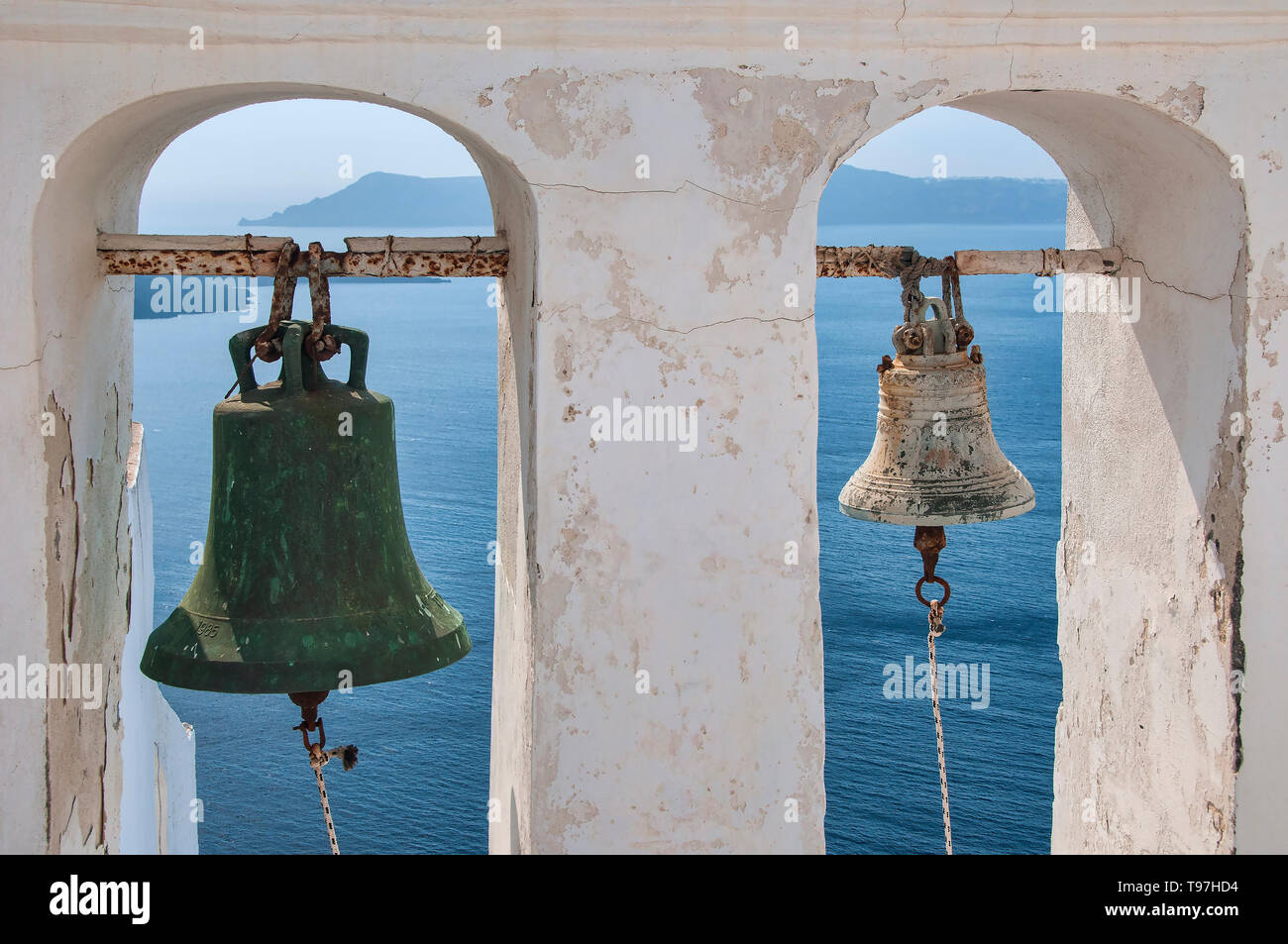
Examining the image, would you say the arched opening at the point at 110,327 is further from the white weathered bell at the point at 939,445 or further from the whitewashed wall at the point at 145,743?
the white weathered bell at the point at 939,445

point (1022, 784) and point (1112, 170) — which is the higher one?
point (1112, 170)

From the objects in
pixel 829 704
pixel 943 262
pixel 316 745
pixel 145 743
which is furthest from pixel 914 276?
pixel 829 704

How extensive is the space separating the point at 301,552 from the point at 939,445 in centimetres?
144

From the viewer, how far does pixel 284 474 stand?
Result: 110 inches

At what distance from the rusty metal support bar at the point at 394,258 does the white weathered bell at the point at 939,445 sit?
0.15m

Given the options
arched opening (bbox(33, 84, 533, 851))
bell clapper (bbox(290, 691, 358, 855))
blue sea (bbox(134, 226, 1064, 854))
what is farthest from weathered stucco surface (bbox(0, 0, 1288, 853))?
blue sea (bbox(134, 226, 1064, 854))

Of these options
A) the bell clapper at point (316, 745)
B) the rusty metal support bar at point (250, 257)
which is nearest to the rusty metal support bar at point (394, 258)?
the rusty metal support bar at point (250, 257)

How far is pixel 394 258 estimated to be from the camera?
9.95 ft

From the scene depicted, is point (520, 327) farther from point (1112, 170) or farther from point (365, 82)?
point (1112, 170)

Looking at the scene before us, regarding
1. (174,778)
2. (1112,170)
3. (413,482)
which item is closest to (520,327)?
(1112,170)

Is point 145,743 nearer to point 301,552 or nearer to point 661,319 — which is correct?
point 301,552

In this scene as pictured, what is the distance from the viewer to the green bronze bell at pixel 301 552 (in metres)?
2.73

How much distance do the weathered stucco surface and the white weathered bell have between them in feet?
1.47

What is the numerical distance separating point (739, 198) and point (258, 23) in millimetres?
940
